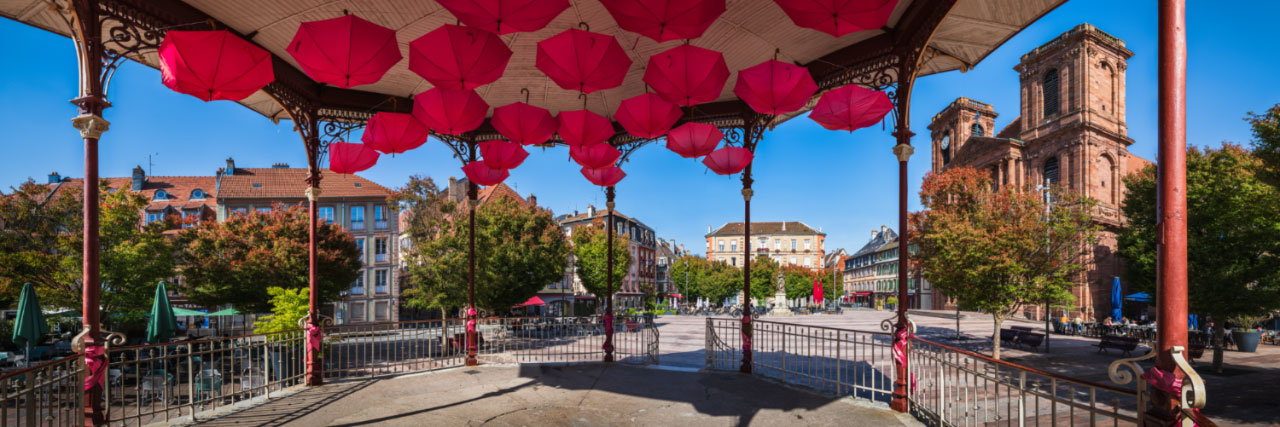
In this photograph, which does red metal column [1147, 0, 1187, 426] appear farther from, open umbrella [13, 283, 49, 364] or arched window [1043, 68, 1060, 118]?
arched window [1043, 68, 1060, 118]

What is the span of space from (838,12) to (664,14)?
136 cm

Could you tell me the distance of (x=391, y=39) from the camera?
494 cm

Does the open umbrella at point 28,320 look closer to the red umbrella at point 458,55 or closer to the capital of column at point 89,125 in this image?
the capital of column at point 89,125

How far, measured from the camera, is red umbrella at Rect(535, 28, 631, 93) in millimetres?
4930

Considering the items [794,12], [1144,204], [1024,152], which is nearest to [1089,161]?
[1024,152]

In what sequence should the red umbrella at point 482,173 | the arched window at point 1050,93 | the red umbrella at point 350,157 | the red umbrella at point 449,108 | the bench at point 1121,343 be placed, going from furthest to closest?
the arched window at point 1050,93 < the bench at point 1121,343 < the red umbrella at point 482,173 < the red umbrella at point 350,157 < the red umbrella at point 449,108

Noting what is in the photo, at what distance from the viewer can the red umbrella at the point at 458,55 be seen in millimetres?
4758

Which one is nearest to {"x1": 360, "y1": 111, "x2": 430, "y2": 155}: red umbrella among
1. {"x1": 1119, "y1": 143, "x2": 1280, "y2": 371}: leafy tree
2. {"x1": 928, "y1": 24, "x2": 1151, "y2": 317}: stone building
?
{"x1": 1119, "y1": 143, "x2": 1280, "y2": 371}: leafy tree

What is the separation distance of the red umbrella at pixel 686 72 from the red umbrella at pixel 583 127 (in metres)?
2.21

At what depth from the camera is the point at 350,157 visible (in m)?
8.75

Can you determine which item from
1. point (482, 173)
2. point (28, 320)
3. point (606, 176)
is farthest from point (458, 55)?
point (28, 320)

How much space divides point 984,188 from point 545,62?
1788 cm

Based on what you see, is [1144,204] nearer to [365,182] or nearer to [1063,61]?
[1063,61]

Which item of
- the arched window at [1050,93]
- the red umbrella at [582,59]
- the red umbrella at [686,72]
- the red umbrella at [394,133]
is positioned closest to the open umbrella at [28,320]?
the red umbrella at [394,133]
